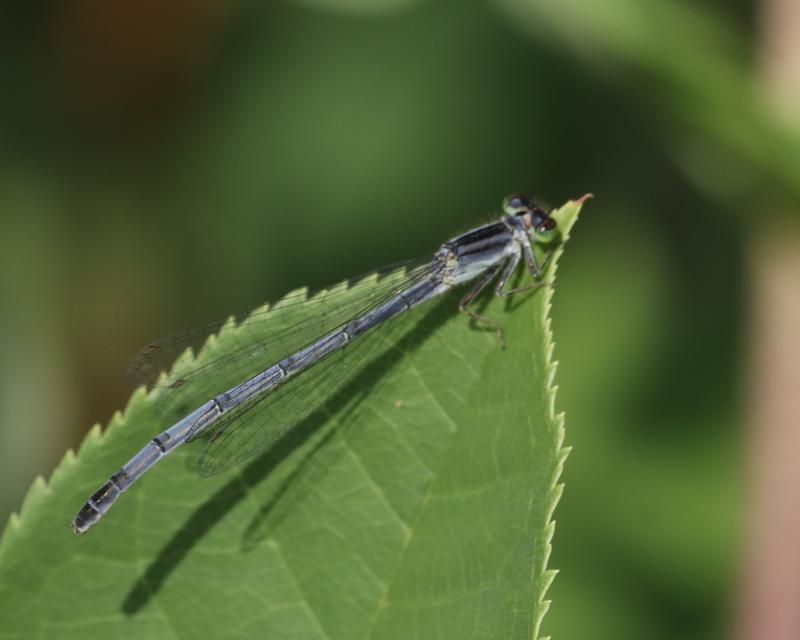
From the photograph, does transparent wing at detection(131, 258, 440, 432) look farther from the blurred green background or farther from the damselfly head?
the blurred green background

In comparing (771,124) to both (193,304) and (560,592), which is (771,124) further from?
(193,304)

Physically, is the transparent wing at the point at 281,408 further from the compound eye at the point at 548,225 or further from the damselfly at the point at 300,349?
the compound eye at the point at 548,225

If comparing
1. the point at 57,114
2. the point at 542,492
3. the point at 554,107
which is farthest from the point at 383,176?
the point at 542,492

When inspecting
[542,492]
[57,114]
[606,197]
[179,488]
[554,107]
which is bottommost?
[542,492]

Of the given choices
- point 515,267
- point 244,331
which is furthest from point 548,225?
point 244,331

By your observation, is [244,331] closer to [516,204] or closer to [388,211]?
[516,204]

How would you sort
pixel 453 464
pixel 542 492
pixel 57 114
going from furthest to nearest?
pixel 57 114, pixel 453 464, pixel 542 492
